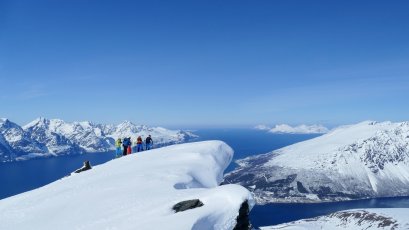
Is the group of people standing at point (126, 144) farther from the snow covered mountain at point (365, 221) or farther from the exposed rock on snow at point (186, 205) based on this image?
the snow covered mountain at point (365, 221)

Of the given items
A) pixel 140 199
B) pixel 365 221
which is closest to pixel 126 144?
pixel 140 199

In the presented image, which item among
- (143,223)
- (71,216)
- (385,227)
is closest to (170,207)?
(143,223)

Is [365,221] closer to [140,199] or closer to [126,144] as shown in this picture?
[126,144]

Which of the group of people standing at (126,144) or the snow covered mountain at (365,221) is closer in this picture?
the group of people standing at (126,144)

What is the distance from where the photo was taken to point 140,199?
25.4m

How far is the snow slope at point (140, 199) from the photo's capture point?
21.5 meters

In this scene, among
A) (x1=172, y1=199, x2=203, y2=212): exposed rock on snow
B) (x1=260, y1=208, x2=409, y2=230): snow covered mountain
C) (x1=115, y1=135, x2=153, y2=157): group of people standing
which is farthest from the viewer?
(x1=260, y1=208, x2=409, y2=230): snow covered mountain

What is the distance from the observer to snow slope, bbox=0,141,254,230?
2153 centimetres

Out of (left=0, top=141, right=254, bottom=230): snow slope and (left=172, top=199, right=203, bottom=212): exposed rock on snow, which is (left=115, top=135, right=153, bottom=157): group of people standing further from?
(left=172, top=199, right=203, bottom=212): exposed rock on snow

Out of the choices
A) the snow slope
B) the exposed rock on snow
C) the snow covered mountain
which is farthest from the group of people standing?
the snow covered mountain

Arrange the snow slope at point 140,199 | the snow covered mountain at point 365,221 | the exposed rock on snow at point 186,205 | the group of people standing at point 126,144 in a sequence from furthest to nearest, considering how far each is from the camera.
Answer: the snow covered mountain at point 365,221, the group of people standing at point 126,144, the exposed rock on snow at point 186,205, the snow slope at point 140,199

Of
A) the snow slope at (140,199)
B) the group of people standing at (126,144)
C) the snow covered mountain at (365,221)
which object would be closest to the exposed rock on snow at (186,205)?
the snow slope at (140,199)

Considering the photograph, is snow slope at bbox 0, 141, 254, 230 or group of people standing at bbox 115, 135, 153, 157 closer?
snow slope at bbox 0, 141, 254, 230

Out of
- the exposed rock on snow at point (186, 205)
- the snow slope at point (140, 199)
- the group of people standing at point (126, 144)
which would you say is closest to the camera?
the snow slope at point (140, 199)
